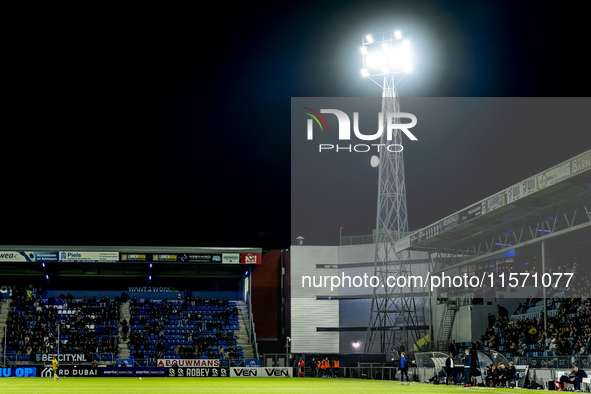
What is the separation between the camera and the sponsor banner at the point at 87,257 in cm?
5894

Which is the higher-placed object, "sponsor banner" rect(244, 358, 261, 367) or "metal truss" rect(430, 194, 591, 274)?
"metal truss" rect(430, 194, 591, 274)

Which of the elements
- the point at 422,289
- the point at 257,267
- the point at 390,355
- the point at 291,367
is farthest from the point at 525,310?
the point at 257,267

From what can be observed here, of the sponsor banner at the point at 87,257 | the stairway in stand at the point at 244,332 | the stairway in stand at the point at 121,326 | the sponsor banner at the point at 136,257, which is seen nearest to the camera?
the stairway in stand at the point at 121,326

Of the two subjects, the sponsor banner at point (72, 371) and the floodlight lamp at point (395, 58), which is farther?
the sponsor banner at point (72, 371)

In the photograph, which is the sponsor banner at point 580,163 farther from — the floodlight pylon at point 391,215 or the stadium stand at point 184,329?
the stadium stand at point 184,329

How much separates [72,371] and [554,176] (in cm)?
3697

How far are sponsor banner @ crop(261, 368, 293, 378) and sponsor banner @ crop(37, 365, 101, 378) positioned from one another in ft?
41.3

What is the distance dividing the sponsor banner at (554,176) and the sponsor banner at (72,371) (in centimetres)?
3432

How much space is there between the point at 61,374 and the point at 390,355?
24.7 m

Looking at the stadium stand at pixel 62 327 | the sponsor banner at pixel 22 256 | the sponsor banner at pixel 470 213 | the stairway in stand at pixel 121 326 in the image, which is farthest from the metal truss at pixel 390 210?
the sponsor banner at pixel 22 256

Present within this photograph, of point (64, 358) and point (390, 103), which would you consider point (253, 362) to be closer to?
point (64, 358)

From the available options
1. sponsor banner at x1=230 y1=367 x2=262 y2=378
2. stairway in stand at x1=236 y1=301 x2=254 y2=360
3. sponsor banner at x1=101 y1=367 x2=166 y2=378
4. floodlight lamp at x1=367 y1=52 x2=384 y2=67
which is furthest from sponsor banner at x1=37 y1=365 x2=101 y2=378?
floodlight lamp at x1=367 y1=52 x2=384 y2=67

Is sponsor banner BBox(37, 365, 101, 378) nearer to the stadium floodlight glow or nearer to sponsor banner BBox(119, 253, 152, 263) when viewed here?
sponsor banner BBox(119, 253, 152, 263)

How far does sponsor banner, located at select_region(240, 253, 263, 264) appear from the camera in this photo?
6022 cm
